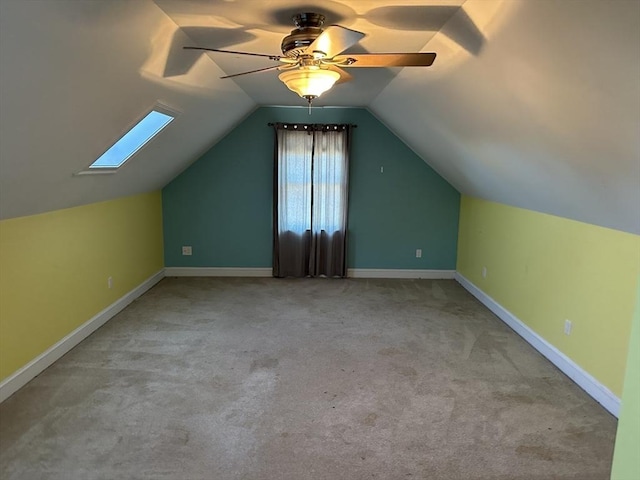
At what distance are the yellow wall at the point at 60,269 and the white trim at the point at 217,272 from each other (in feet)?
2.58

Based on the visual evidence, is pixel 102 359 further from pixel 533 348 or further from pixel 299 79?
pixel 533 348

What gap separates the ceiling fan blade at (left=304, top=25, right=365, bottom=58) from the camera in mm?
1729

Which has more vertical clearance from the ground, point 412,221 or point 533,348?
point 412,221

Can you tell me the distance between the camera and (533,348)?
3.54 m

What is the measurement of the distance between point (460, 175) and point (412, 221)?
1160 mm

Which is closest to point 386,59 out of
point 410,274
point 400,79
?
point 400,79

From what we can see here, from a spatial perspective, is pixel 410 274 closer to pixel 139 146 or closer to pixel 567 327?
pixel 567 327

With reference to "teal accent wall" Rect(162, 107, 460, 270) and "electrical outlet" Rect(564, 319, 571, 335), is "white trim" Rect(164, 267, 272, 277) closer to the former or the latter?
"teal accent wall" Rect(162, 107, 460, 270)

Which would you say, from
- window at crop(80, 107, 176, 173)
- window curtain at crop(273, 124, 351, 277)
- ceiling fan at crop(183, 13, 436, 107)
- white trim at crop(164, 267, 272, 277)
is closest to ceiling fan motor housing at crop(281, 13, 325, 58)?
ceiling fan at crop(183, 13, 436, 107)

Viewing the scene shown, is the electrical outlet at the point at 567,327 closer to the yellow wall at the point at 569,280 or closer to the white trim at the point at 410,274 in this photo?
the yellow wall at the point at 569,280

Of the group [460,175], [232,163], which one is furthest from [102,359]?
[460,175]

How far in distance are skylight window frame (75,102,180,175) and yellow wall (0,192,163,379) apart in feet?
1.47

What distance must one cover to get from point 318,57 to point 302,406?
6.57 ft

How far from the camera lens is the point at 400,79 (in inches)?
128
